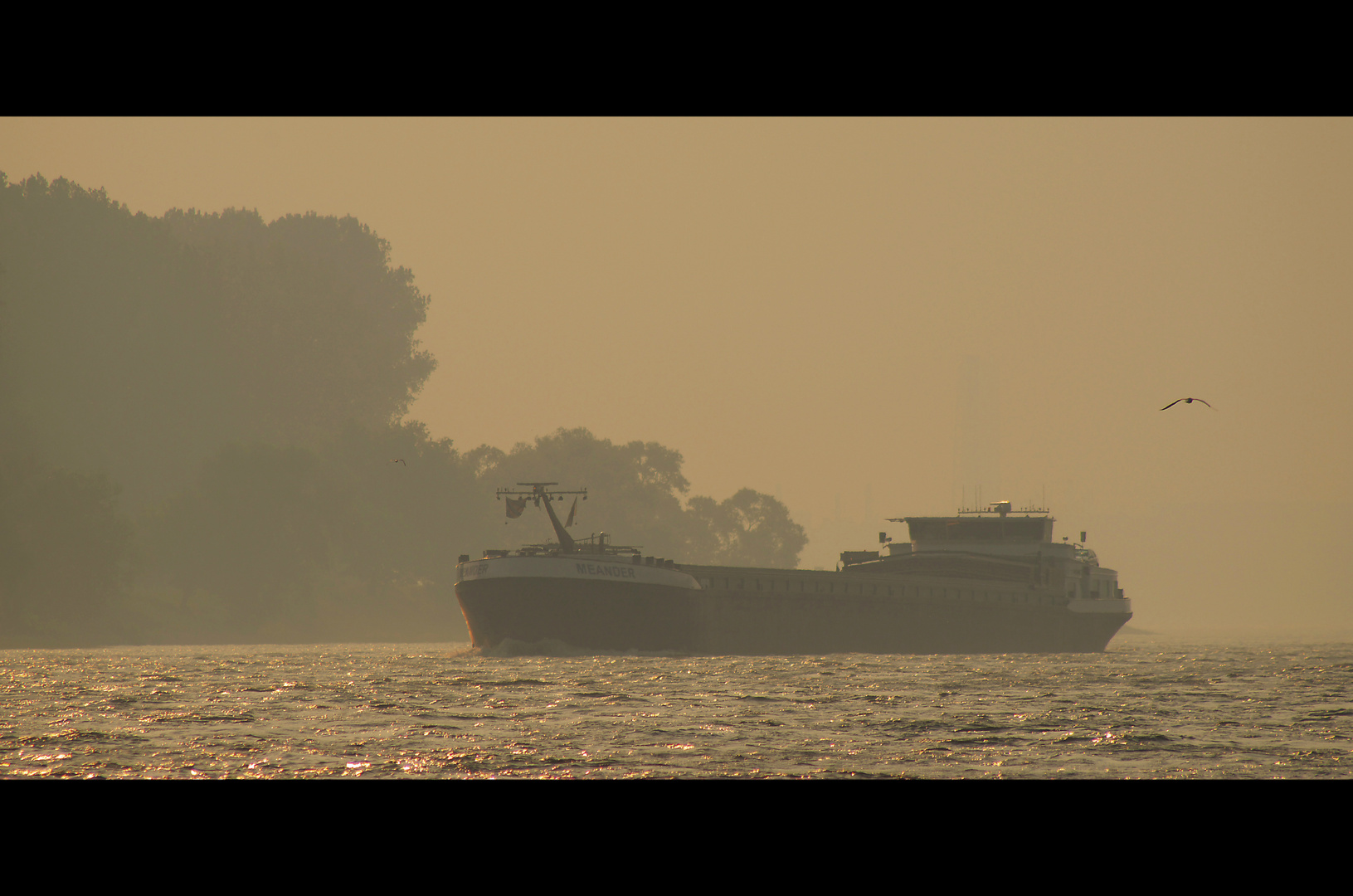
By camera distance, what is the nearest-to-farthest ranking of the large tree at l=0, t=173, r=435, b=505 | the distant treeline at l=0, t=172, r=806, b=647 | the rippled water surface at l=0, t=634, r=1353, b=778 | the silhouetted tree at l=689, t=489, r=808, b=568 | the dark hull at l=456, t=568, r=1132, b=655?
1. the rippled water surface at l=0, t=634, r=1353, b=778
2. the dark hull at l=456, t=568, r=1132, b=655
3. the distant treeline at l=0, t=172, r=806, b=647
4. the large tree at l=0, t=173, r=435, b=505
5. the silhouetted tree at l=689, t=489, r=808, b=568

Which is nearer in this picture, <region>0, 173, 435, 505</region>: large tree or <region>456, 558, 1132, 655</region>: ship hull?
<region>456, 558, 1132, 655</region>: ship hull

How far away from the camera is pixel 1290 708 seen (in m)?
33.4

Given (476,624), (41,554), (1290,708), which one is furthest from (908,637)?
(41,554)

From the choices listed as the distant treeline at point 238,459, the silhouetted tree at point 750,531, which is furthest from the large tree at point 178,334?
the silhouetted tree at point 750,531

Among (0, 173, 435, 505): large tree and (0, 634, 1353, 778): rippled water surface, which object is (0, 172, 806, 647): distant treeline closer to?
(0, 173, 435, 505): large tree

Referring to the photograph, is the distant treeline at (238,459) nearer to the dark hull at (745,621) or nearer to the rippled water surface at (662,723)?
the dark hull at (745,621)

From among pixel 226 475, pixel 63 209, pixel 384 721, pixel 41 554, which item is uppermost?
pixel 63 209

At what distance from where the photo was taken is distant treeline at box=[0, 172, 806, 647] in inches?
3386

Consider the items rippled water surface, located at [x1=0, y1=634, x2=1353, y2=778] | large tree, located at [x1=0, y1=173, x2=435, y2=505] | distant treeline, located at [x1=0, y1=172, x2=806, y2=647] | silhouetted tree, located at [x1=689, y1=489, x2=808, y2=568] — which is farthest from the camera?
silhouetted tree, located at [x1=689, y1=489, x2=808, y2=568]

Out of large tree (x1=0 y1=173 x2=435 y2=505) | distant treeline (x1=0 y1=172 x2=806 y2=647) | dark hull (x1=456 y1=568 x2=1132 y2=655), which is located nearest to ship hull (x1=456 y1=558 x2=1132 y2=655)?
dark hull (x1=456 y1=568 x2=1132 y2=655)

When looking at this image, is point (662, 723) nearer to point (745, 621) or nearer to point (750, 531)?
point (745, 621)

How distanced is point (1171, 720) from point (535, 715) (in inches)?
544

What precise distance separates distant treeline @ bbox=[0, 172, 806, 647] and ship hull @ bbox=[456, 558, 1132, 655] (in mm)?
35072
